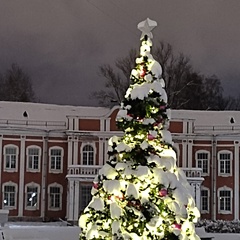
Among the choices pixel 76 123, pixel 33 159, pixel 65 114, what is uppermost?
pixel 65 114

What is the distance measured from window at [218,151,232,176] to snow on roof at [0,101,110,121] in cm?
710

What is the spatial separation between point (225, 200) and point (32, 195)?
1087cm

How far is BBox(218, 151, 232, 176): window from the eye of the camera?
1288 inches

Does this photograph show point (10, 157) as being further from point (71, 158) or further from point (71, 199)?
point (71, 199)

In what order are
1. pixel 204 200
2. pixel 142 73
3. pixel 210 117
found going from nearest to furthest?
pixel 142 73 → pixel 204 200 → pixel 210 117

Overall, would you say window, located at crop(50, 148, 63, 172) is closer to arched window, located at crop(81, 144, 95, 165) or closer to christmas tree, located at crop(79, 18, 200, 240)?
arched window, located at crop(81, 144, 95, 165)

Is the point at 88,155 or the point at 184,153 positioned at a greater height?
the point at 184,153

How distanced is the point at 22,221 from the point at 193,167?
9998mm

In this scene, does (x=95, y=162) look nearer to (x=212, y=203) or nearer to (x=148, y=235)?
(x=212, y=203)

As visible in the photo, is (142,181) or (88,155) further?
(88,155)

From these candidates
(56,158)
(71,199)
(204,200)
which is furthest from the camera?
(204,200)

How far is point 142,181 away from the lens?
6.73m

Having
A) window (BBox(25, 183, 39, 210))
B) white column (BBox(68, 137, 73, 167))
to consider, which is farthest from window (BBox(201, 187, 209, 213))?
window (BBox(25, 183, 39, 210))

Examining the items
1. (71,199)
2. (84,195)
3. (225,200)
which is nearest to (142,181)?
(71,199)
